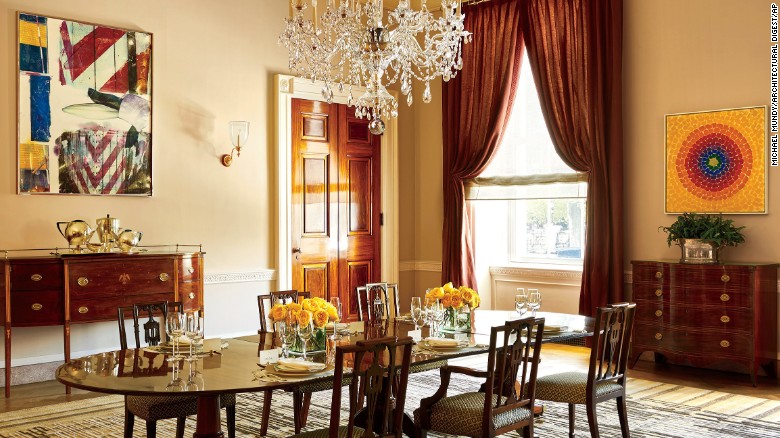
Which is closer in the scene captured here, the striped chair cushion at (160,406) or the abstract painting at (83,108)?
the striped chair cushion at (160,406)

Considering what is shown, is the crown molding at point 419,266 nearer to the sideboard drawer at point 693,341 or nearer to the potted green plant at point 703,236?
the sideboard drawer at point 693,341

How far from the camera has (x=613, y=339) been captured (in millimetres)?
4301

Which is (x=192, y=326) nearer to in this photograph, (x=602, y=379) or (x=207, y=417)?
(x=207, y=417)

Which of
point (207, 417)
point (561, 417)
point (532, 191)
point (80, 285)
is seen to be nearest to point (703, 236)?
point (532, 191)

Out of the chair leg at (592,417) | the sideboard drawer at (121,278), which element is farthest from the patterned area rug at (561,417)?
the sideboard drawer at (121,278)

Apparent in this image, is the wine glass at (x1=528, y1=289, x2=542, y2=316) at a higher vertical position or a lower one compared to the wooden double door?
lower

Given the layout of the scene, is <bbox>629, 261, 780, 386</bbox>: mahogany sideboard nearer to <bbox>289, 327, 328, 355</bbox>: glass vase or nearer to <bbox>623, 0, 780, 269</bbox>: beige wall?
<bbox>623, 0, 780, 269</bbox>: beige wall

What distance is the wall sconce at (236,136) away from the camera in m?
7.31

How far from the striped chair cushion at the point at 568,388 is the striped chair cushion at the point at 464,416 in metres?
0.45

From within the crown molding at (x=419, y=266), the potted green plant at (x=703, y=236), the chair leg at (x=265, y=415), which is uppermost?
the potted green plant at (x=703, y=236)

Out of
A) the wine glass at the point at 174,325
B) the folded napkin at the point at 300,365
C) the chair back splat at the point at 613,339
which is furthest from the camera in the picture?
the chair back splat at the point at 613,339

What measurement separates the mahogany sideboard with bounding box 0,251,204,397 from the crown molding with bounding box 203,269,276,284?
0.72 m

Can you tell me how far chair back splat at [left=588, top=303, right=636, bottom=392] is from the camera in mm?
4125

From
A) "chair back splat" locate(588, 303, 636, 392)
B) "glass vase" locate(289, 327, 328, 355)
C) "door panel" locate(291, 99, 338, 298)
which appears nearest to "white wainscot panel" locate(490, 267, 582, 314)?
"door panel" locate(291, 99, 338, 298)
